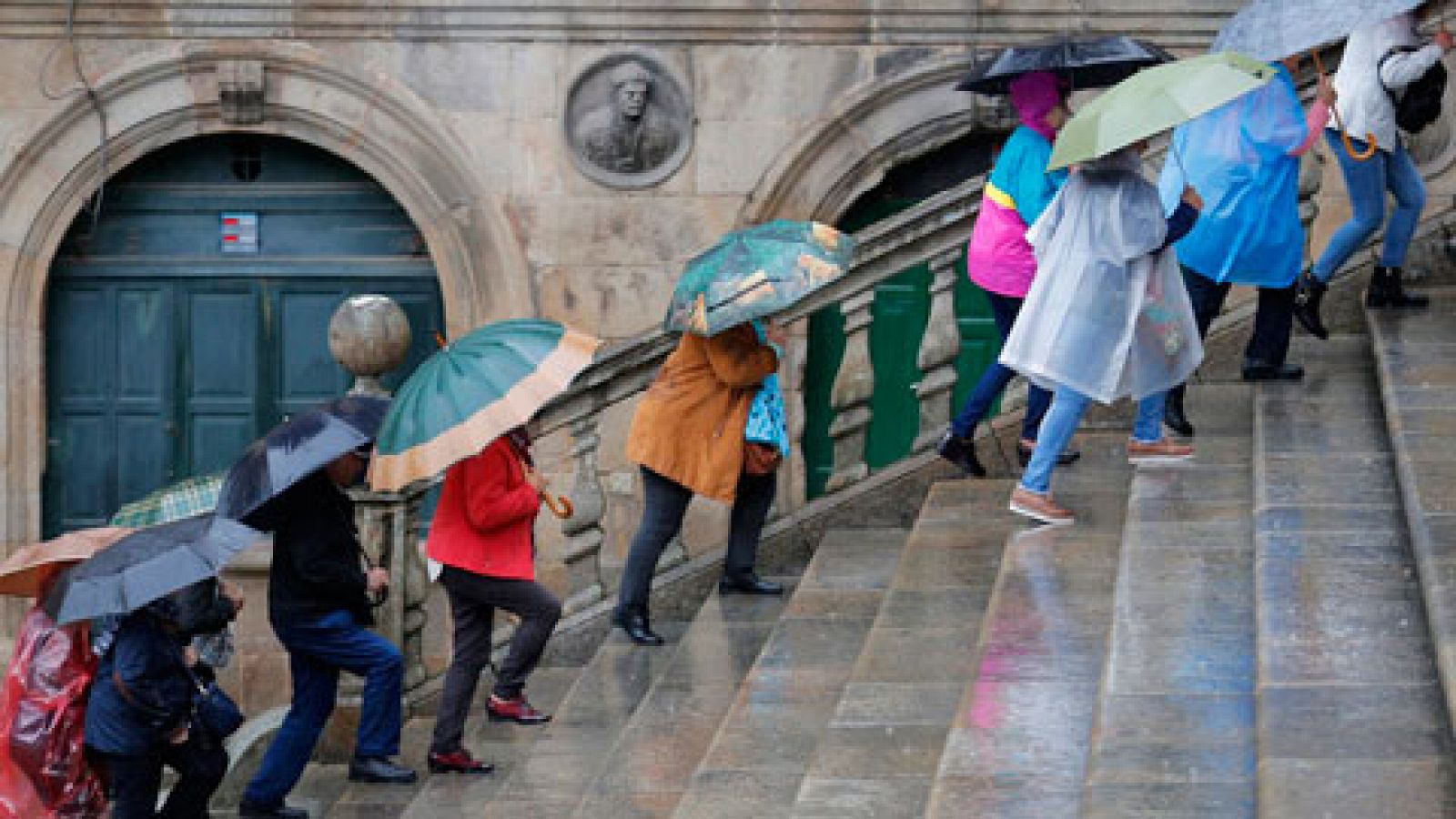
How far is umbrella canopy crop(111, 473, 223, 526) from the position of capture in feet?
35.8

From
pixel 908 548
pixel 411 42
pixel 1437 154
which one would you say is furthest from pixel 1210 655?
pixel 411 42

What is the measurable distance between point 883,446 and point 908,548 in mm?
5380

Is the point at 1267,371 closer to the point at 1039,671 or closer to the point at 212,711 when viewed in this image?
the point at 1039,671

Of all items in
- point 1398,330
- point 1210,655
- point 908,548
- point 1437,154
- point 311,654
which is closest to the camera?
point 1210,655

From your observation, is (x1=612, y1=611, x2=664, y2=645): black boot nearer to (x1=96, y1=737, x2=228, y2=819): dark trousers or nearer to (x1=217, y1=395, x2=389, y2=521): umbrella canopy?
(x1=217, y1=395, x2=389, y2=521): umbrella canopy

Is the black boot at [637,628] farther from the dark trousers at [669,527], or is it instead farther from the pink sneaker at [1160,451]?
the pink sneaker at [1160,451]

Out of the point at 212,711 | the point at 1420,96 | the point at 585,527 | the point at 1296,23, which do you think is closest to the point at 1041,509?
the point at 1296,23

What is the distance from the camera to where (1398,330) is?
40.9ft

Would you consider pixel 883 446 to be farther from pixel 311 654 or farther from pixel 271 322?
pixel 311 654

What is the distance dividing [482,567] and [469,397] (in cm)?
76

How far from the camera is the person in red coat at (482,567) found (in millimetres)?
10562

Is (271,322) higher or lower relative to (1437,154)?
lower

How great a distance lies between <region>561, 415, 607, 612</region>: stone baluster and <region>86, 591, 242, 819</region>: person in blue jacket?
2.36m

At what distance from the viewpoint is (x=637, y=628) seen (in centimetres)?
1187
